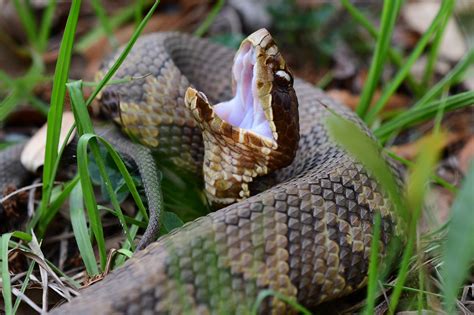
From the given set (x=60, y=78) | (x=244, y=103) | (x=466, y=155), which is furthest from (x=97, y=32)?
(x=466, y=155)

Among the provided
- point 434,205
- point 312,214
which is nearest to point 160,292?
point 312,214

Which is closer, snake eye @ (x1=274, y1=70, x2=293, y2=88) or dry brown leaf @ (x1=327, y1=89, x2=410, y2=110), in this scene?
snake eye @ (x1=274, y1=70, x2=293, y2=88)

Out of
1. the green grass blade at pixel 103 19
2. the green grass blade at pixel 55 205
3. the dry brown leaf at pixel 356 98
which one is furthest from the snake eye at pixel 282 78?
the dry brown leaf at pixel 356 98

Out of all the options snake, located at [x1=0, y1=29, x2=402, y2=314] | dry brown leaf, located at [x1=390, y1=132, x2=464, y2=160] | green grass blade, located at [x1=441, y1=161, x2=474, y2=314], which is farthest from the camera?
dry brown leaf, located at [x1=390, y1=132, x2=464, y2=160]

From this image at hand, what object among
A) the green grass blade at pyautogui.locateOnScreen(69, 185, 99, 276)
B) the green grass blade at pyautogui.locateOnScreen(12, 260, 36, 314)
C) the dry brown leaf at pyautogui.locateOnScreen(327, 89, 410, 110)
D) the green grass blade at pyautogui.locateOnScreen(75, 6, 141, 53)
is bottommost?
the green grass blade at pyautogui.locateOnScreen(12, 260, 36, 314)

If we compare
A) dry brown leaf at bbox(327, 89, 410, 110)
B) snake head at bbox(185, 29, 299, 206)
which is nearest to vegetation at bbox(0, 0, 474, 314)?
snake head at bbox(185, 29, 299, 206)

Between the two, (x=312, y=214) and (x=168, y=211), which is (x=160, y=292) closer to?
(x=312, y=214)

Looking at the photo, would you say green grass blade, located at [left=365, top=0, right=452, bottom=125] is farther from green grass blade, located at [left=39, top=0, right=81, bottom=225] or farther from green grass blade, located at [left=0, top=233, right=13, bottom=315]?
green grass blade, located at [left=0, top=233, right=13, bottom=315]

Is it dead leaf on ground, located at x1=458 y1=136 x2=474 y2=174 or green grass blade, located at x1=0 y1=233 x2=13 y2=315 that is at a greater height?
dead leaf on ground, located at x1=458 y1=136 x2=474 y2=174
